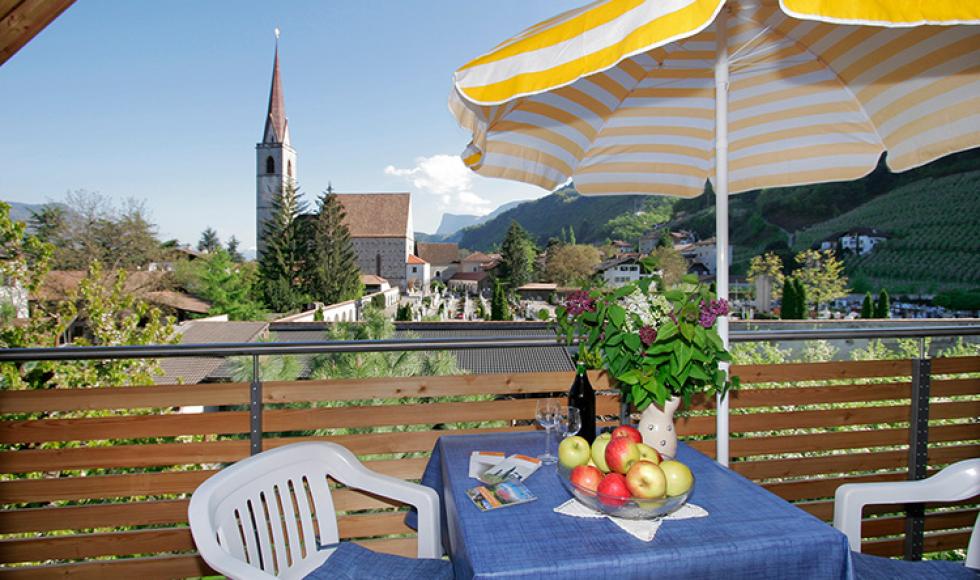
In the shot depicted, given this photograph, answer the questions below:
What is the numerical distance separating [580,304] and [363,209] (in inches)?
2118

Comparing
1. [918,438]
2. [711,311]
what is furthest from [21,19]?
[918,438]

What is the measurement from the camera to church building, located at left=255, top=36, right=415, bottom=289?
46.6 m

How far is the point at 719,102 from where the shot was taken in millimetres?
1402

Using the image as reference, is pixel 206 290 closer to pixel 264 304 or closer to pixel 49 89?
pixel 264 304

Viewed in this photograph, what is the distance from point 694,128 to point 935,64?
68 centimetres

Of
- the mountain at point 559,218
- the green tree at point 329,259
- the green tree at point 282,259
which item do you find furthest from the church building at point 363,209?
the green tree at point 282,259

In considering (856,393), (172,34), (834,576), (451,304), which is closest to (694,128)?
(856,393)

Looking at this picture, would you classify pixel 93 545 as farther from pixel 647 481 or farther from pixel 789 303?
pixel 789 303

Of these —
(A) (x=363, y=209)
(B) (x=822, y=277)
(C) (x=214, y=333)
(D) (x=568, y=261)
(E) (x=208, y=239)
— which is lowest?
(C) (x=214, y=333)

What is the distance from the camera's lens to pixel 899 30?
4.66ft

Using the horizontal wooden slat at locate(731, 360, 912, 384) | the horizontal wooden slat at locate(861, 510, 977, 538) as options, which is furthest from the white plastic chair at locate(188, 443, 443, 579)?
the horizontal wooden slat at locate(861, 510, 977, 538)

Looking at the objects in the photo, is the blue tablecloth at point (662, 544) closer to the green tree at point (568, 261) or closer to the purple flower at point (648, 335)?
the purple flower at point (648, 335)

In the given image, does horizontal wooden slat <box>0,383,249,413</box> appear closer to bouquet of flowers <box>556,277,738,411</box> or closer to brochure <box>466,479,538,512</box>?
brochure <box>466,479,538,512</box>

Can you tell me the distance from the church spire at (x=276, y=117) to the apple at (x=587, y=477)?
50.9 m
